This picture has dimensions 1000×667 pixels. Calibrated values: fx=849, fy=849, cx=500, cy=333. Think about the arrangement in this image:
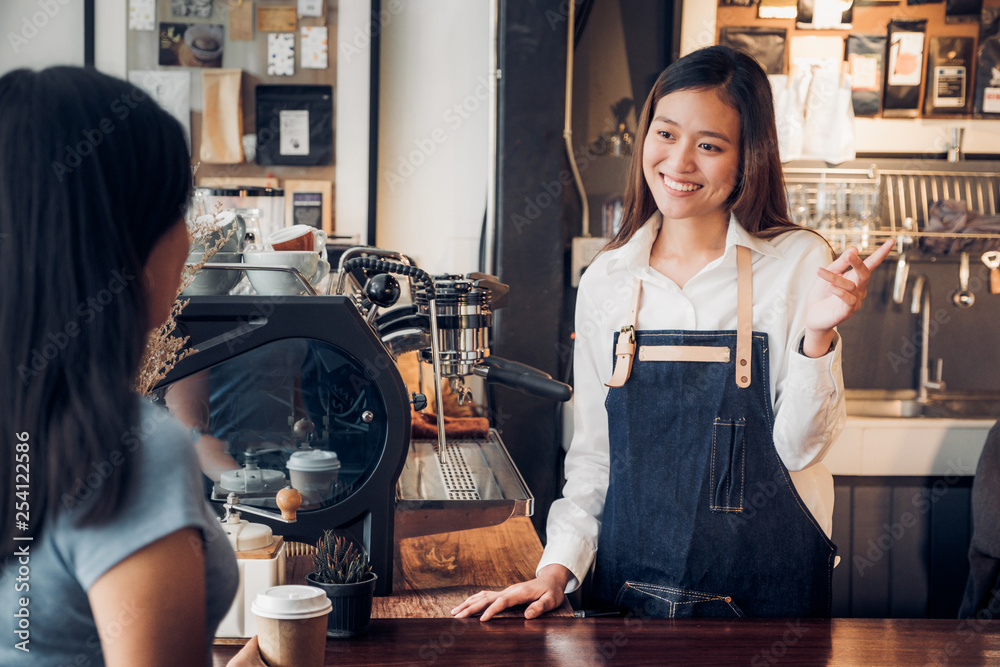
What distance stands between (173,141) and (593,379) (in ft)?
3.58

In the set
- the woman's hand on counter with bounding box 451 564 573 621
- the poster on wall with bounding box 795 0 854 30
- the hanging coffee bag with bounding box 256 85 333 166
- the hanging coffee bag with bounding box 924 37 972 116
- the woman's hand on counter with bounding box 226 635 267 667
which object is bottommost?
the woman's hand on counter with bounding box 451 564 573 621

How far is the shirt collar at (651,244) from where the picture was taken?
1464 mm

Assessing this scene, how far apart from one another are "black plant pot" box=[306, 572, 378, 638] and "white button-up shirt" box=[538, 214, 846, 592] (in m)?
0.33

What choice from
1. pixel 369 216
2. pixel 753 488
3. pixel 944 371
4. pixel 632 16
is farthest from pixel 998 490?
pixel 369 216

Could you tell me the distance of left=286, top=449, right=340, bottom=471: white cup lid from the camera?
131 centimetres

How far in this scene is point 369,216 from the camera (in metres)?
3.29

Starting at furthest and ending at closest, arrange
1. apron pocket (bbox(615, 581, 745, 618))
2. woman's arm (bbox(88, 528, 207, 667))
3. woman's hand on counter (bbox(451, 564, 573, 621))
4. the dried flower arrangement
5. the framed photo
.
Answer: the framed photo → apron pocket (bbox(615, 581, 745, 618)) → woman's hand on counter (bbox(451, 564, 573, 621)) → the dried flower arrangement → woman's arm (bbox(88, 528, 207, 667))

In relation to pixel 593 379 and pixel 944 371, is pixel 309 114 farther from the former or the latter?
pixel 944 371

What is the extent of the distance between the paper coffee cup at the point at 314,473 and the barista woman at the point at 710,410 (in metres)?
0.37

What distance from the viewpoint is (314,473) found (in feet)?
4.29

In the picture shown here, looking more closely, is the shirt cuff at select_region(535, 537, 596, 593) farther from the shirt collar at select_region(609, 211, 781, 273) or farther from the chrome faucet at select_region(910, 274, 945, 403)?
the chrome faucet at select_region(910, 274, 945, 403)

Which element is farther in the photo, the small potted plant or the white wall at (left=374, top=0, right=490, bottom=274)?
the white wall at (left=374, top=0, right=490, bottom=274)

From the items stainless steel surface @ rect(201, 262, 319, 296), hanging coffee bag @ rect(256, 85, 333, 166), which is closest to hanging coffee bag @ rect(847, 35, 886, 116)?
hanging coffee bag @ rect(256, 85, 333, 166)

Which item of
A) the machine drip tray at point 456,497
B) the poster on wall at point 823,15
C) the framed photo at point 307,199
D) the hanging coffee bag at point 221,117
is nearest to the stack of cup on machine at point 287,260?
the machine drip tray at point 456,497
